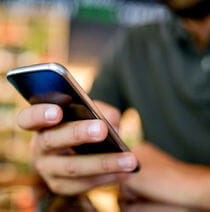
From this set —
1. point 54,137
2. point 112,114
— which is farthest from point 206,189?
point 54,137

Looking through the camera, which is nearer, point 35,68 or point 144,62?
point 35,68

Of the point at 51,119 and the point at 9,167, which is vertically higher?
the point at 51,119

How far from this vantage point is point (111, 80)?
4.91 feet

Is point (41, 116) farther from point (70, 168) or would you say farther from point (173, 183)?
point (173, 183)

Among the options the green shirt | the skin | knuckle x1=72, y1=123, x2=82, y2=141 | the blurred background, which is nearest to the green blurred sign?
the blurred background

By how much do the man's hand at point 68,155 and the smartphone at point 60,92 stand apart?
0.04 ft

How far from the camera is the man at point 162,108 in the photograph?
0.79 meters

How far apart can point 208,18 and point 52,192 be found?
815mm

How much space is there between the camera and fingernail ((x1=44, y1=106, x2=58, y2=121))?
610mm

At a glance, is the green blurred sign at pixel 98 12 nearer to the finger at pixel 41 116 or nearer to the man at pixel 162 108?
the man at pixel 162 108

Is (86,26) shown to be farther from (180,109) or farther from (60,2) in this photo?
(180,109)

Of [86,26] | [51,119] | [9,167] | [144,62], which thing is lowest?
[9,167]

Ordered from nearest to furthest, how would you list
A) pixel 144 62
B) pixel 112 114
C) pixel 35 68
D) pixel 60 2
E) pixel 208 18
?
pixel 35 68, pixel 112 114, pixel 208 18, pixel 144 62, pixel 60 2

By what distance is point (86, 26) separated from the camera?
3076 millimetres
